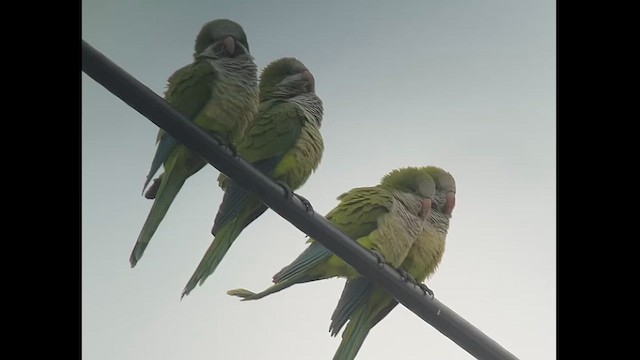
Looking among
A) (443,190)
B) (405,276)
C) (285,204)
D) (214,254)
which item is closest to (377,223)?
(405,276)

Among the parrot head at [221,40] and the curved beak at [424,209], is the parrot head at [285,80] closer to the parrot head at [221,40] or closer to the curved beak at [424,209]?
the parrot head at [221,40]

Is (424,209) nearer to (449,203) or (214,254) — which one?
(449,203)

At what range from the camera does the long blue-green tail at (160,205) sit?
1.89 metres

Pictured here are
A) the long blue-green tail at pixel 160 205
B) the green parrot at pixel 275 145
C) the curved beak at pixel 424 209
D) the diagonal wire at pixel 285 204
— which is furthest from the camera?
the curved beak at pixel 424 209

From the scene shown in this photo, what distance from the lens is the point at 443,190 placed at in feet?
7.54

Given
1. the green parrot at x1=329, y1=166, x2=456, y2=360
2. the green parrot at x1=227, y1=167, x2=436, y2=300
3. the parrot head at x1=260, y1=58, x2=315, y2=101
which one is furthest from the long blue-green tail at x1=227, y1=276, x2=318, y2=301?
the parrot head at x1=260, y1=58, x2=315, y2=101

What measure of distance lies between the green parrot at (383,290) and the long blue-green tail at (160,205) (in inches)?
18.9

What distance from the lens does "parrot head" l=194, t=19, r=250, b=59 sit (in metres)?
2.08

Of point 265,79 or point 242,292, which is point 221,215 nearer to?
point 242,292

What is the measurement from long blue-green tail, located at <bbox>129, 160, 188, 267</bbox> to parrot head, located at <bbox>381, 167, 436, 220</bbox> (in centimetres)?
56

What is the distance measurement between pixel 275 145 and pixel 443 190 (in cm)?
48

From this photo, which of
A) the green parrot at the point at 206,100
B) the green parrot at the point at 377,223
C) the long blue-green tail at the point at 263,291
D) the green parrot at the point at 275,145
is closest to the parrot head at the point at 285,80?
the green parrot at the point at 275,145
